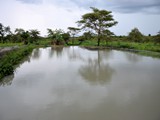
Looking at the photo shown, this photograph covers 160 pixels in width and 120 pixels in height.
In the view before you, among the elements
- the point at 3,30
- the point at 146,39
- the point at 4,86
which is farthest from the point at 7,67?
the point at 3,30

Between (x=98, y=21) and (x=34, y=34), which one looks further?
(x=34, y=34)

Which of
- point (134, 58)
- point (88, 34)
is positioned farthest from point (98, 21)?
point (134, 58)

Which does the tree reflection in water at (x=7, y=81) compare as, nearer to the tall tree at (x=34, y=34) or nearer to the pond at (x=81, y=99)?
the pond at (x=81, y=99)

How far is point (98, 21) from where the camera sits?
69.7 ft

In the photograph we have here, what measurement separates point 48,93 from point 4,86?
1655 mm

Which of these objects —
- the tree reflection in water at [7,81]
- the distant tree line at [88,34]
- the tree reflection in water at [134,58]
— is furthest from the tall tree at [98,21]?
the tree reflection in water at [7,81]

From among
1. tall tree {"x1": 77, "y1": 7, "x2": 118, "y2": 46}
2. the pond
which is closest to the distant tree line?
tall tree {"x1": 77, "y1": 7, "x2": 118, "y2": 46}

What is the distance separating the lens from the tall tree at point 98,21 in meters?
20.3

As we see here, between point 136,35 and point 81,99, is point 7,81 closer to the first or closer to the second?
→ point 81,99

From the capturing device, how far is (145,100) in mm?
3631

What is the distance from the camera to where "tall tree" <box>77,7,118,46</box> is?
20328 millimetres

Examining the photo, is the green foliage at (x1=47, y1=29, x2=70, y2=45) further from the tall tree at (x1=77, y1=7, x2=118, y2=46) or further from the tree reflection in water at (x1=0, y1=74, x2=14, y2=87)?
the tree reflection in water at (x1=0, y1=74, x2=14, y2=87)

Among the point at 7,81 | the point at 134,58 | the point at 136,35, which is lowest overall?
the point at 7,81

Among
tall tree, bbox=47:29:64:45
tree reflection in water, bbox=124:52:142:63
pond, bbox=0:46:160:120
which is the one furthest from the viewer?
tall tree, bbox=47:29:64:45
